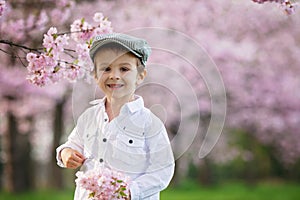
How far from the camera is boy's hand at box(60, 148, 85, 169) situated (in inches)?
110

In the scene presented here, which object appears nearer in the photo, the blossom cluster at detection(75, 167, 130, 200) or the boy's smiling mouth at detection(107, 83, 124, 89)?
the blossom cluster at detection(75, 167, 130, 200)

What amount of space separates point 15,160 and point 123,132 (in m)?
12.1

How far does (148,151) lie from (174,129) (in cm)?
1237

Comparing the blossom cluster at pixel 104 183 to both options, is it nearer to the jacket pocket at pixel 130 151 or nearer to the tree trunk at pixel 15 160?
the jacket pocket at pixel 130 151

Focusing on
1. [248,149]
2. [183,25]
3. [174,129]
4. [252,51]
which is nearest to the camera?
[183,25]

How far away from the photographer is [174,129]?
598 inches

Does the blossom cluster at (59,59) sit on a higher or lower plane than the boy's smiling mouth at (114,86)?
higher

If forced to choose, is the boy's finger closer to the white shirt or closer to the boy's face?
the white shirt

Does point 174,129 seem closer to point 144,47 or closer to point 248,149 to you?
point 248,149

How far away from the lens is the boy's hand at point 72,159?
2805 mm

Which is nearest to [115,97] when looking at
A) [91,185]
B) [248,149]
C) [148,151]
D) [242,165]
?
[148,151]

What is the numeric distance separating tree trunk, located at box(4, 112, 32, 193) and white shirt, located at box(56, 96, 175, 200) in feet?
38.8

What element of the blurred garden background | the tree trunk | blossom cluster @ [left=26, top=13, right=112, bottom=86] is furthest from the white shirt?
the tree trunk

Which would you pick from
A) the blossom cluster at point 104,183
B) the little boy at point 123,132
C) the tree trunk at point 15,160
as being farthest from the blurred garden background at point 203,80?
the blossom cluster at point 104,183
